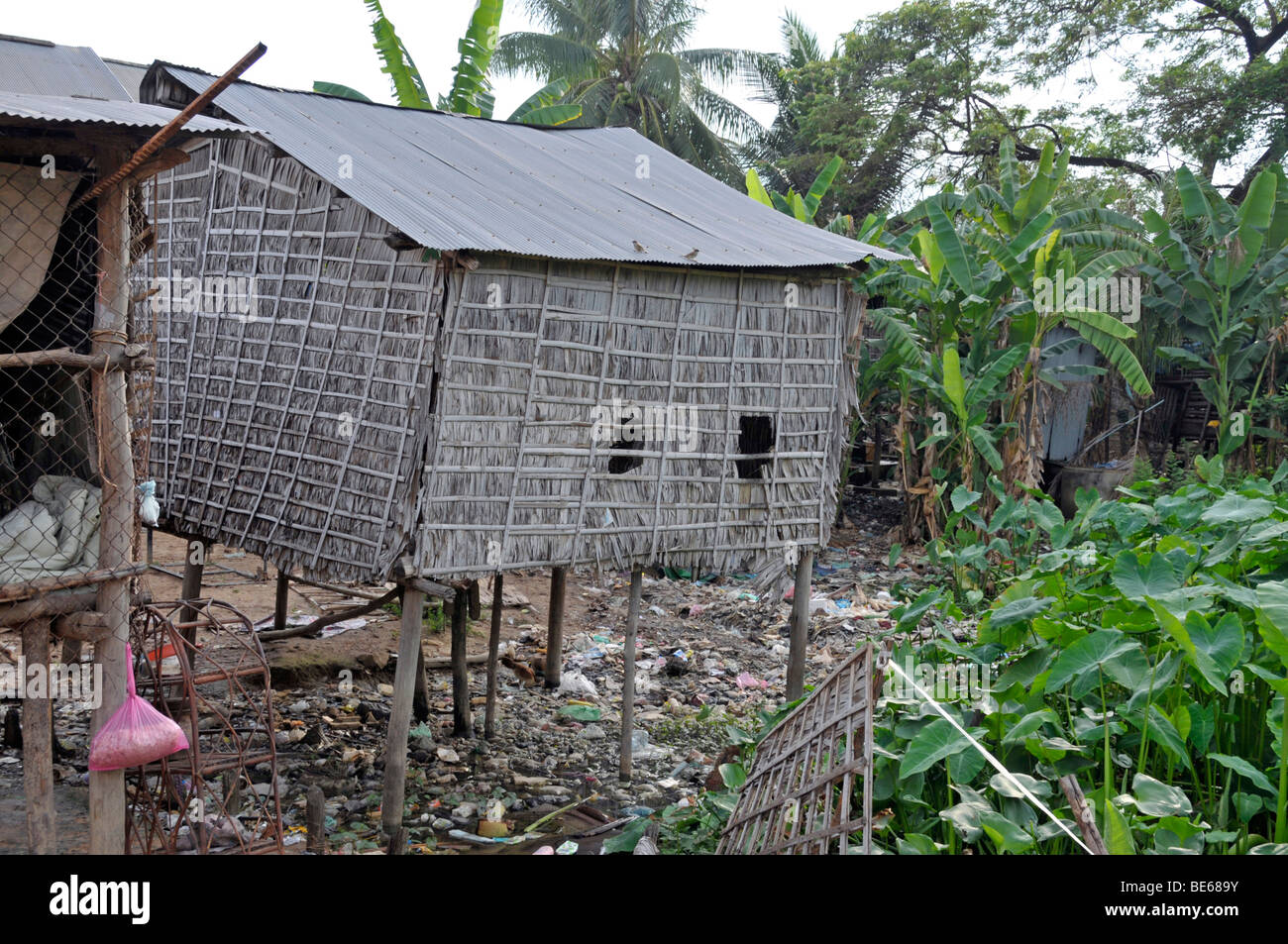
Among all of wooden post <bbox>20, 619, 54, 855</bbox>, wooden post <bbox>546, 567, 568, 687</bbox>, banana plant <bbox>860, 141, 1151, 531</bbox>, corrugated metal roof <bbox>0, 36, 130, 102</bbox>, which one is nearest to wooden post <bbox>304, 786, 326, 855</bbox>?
wooden post <bbox>20, 619, 54, 855</bbox>

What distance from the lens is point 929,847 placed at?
3658mm

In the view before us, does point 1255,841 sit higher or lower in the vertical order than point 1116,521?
lower

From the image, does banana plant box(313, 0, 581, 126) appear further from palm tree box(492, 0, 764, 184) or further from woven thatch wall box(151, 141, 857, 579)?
palm tree box(492, 0, 764, 184)

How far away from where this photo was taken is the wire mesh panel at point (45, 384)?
4.29 m

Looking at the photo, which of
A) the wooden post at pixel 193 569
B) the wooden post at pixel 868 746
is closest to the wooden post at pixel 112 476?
the wooden post at pixel 868 746

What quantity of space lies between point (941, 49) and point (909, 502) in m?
9.40

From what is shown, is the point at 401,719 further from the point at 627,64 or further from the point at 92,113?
the point at 627,64

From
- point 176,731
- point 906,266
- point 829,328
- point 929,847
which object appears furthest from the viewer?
point 906,266

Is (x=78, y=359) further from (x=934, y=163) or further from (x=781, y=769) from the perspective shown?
(x=934, y=163)

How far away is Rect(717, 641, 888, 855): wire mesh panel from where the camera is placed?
340 cm

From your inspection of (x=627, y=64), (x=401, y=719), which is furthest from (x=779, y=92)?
(x=401, y=719)

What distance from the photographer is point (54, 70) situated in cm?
612

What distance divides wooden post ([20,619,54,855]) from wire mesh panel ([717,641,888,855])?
2.85 metres

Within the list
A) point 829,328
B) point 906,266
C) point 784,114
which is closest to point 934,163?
point 784,114
